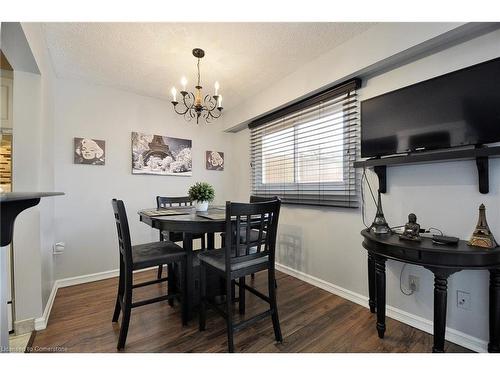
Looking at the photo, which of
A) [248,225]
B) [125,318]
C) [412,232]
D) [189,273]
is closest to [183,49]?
[248,225]

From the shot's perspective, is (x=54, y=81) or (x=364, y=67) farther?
(x=54, y=81)

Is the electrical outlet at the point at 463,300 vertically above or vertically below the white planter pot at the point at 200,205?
below

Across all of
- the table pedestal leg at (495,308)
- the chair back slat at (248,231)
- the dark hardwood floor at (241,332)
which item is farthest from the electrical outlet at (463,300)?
the chair back slat at (248,231)

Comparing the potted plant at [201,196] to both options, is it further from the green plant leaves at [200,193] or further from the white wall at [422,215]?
the white wall at [422,215]

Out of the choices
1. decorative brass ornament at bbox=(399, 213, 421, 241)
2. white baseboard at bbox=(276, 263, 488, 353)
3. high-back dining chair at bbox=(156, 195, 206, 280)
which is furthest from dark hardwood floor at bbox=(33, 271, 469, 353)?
decorative brass ornament at bbox=(399, 213, 421, 241)

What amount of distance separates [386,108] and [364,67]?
15.7 inches

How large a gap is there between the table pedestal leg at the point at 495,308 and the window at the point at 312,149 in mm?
952

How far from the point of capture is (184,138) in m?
3.25

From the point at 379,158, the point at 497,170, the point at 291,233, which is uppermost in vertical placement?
the point at 379,158

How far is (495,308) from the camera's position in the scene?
124 centimetres

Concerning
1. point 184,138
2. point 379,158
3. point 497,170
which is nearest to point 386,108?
point 379,158

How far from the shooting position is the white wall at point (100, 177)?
2.45 meters

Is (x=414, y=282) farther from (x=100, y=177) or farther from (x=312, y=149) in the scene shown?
(x=100, y=177)
